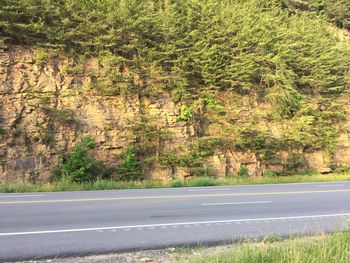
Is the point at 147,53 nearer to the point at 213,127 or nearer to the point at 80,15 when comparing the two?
the point at 80,15

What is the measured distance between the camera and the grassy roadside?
12.9m

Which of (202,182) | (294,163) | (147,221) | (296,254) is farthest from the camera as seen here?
(294,163)

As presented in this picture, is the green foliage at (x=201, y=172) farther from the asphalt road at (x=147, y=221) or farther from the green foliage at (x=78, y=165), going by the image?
the asphalt road at (x=147, y=221)

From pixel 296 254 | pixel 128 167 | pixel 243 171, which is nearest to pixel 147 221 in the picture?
pixel 296 254

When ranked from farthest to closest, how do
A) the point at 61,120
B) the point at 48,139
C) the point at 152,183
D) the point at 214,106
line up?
1. the point at 214,106
2. the point at 61,120
3. the point at 48,139
4. the point at 152,183

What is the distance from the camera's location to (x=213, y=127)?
18.6 meters

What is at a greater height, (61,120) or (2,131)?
(61,120)

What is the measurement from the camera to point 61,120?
15758 millimetres

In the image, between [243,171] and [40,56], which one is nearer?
[40,56]

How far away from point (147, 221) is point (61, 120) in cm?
1012

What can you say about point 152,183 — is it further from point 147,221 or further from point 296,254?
point 296,254

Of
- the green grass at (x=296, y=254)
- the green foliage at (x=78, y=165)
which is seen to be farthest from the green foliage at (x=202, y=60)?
the green grass at (x=296, y=254)

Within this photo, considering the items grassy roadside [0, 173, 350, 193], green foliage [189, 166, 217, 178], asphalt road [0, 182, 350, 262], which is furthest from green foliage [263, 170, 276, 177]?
asphalt road [0, 182, 350, 262]

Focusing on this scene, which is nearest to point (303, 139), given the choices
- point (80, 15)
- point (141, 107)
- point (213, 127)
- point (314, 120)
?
point (314, 120)
